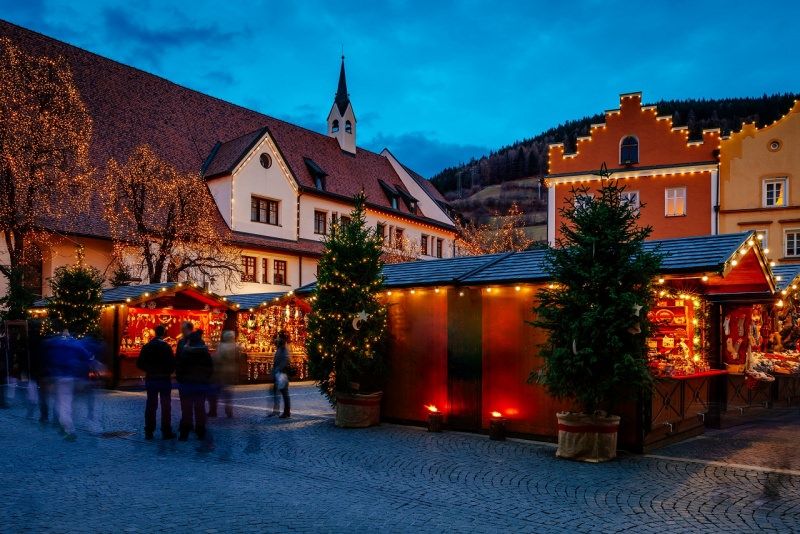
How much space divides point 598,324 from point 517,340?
7.76ft

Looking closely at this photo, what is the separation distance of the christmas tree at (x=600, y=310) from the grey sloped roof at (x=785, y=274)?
787cm

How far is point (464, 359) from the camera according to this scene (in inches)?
528

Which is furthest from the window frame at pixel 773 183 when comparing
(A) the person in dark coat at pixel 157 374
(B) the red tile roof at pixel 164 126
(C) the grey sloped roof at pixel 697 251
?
(A) the person in dark coat at pixel 157 374

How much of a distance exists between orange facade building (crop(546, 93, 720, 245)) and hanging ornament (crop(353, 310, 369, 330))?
74.6 ft

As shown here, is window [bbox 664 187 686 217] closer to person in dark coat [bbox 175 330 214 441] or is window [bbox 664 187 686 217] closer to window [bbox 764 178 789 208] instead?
window [bbox 764 178 789 208]

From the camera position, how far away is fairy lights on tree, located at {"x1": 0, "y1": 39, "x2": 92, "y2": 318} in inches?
961

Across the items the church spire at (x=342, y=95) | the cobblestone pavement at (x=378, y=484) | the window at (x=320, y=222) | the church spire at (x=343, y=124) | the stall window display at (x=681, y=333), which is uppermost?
the church spire at (x=342, y=95)

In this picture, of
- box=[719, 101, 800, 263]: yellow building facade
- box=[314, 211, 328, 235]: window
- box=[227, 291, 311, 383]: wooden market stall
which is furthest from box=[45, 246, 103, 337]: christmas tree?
box=[719, 101, 800, 263]: yellow building facade

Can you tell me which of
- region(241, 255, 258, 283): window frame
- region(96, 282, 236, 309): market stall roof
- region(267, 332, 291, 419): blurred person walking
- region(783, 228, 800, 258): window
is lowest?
region(267, 332, 291, 419): blurred person walking

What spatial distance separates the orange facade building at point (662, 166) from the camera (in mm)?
35000

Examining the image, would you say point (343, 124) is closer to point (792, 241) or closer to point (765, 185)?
point (765, 185)

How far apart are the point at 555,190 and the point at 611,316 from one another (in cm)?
2748

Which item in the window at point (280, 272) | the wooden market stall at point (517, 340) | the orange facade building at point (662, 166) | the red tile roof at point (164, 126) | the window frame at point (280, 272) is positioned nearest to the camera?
the wooden market stall at point (517, 340)

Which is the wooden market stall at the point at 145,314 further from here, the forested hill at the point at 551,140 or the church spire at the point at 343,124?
the forested hill at the point at 551,140
